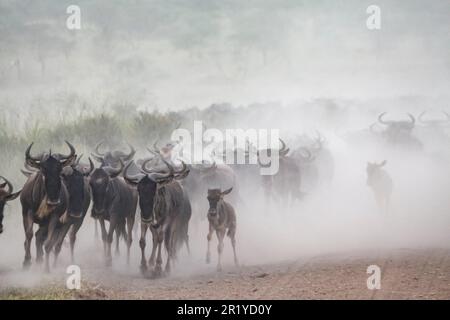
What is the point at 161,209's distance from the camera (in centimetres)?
1525

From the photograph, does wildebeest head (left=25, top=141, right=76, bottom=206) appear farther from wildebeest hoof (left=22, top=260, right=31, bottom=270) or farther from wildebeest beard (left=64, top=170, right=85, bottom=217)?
wildebeest hoof (left=22, top=260, right=31, bottom=270)

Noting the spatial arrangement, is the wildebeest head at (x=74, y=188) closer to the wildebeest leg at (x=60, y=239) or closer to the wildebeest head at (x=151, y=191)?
the wildebeest leg at (x=60, y=239)

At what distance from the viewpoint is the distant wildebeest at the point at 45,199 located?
579 inches

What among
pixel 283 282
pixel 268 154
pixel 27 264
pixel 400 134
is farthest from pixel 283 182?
pixel 27 264

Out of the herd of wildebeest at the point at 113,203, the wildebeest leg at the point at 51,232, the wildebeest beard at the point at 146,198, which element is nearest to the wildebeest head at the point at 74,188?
the herd of wildebeest at the point at 113,203

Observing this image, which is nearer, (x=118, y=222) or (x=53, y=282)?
(x=53, y=282)

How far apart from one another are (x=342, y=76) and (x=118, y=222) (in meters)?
32.6

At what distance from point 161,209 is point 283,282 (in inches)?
133

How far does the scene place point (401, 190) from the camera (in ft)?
89.2

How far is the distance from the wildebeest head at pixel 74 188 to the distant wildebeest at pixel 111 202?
285 mm

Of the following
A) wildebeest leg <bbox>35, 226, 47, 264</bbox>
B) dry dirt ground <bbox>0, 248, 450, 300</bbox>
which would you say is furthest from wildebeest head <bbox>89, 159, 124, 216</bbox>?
dry dirt ground <bbox>0, 248, 450, 300</bbox>

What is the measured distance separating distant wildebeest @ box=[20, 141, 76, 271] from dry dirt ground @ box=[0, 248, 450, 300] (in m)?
0.91
